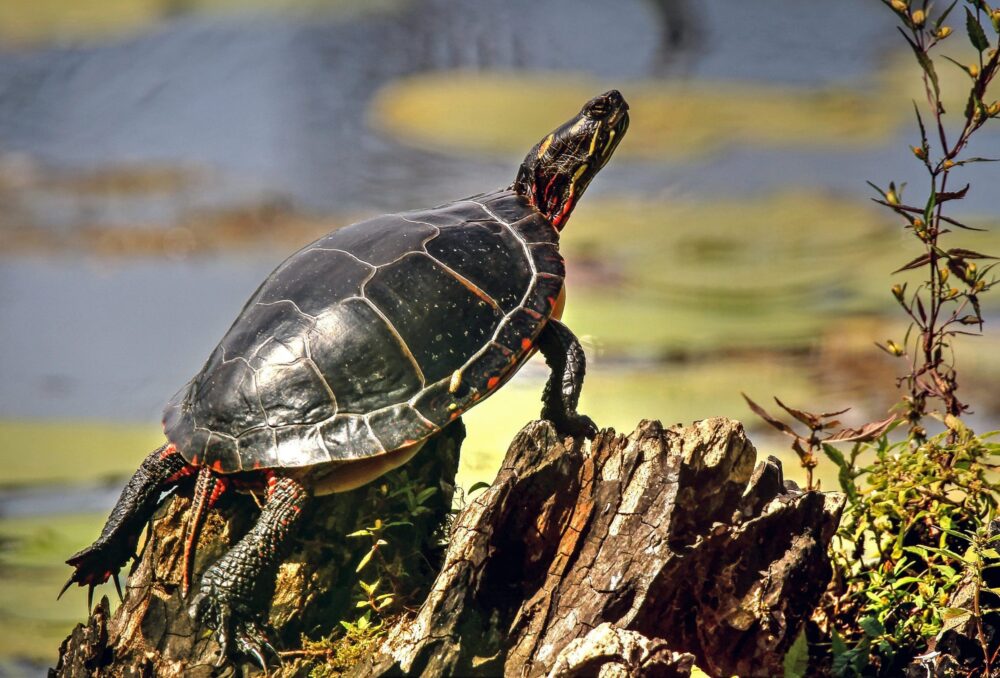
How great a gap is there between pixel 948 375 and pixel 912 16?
0.65 meters

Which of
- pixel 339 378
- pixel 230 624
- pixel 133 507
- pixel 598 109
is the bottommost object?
pixel 230 624

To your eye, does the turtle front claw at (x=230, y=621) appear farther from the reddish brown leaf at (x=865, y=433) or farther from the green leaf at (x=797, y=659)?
the reddish brown leaf at (x=865, y=433)

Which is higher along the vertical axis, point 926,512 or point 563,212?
point 563,212

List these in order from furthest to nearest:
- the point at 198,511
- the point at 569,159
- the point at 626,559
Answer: the point at 569,159
the point at 198,511
the point at 626,559

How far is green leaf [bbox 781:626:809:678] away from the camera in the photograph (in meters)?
1.51

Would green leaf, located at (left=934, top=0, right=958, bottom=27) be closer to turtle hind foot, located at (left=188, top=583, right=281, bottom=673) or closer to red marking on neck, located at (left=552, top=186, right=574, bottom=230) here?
red marking on neck, located at (left=552, top=186, right=574, bottom=230)

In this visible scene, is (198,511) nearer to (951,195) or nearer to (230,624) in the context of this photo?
(230,624)

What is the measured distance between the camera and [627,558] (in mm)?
1504

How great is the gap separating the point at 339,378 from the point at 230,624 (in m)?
0.47

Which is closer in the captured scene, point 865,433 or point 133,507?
point 865,433

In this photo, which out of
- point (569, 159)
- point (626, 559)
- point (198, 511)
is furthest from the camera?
point (569, 159)

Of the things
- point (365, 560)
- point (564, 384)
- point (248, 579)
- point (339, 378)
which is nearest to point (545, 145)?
point (564, 384)

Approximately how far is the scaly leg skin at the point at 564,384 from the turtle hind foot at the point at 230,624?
0.65 metres

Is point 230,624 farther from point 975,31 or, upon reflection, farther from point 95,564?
point 975,31
